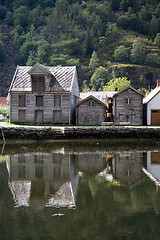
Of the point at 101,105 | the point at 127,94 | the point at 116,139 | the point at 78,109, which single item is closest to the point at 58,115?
the point at 78,109

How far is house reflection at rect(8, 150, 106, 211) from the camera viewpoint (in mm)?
→ 10359

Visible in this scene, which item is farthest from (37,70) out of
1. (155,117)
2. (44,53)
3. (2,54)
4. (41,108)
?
(2,54)

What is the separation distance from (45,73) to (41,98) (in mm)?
4137

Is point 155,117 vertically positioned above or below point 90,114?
below

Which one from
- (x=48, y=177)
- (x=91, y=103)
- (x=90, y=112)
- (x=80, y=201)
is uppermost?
(x=91, y=103)

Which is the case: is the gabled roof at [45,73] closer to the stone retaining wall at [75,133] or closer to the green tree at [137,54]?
the stone retaining wall at [75,133]

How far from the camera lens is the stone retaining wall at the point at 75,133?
3244 centimetres

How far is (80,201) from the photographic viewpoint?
10.1 m

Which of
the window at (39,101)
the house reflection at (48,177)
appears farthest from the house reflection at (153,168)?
the window at (39,101)

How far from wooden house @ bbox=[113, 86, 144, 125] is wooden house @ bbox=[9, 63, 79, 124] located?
7632 millimetres

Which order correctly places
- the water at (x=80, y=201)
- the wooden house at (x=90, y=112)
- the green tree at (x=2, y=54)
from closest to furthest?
the water at (x=80, y=201)
the wooden house at (x=90, y=112)
the green tree at (x=2, y=54)

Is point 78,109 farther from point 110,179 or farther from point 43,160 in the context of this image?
point 110,179

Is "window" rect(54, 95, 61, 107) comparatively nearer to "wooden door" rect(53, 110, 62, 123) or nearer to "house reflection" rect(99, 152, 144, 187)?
"wooden door" rect(53, 110, 62, 123)

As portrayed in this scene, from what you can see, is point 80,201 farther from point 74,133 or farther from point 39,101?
point 39,101
